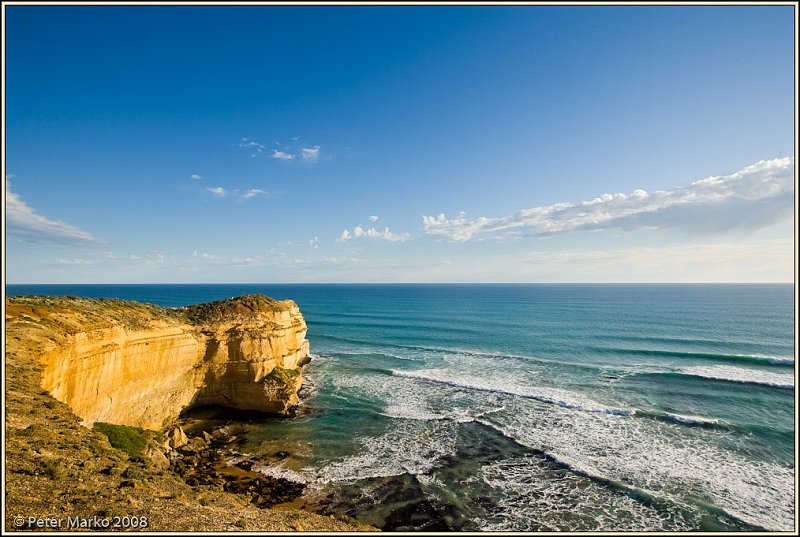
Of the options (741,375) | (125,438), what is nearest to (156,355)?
(125,438)

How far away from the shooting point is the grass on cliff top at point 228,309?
26.3 m

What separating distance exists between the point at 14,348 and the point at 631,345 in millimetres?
55187

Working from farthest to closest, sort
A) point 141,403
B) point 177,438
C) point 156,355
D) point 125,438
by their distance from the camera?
point 156,355
point 141,403
point 177,438
point 125,438

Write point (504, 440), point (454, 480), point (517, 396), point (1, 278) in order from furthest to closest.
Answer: point (517, 396), point (504, 440), point (454, 480), point (1, 278)

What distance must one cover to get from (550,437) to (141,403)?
2443 cm

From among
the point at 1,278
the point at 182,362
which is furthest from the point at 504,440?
the point at 1,278

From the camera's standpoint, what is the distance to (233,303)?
93.4ft

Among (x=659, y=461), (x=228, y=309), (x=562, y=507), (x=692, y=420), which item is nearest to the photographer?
(x=562, y=507)

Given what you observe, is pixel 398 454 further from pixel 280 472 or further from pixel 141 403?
pixel 141 403

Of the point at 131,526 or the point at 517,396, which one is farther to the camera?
the point at 517,396

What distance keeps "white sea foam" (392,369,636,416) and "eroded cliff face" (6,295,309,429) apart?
1280 centimetres

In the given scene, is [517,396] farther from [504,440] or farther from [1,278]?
[1,278]

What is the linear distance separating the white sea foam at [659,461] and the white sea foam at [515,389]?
1.19 m

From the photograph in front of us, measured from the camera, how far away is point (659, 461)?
1853cm
